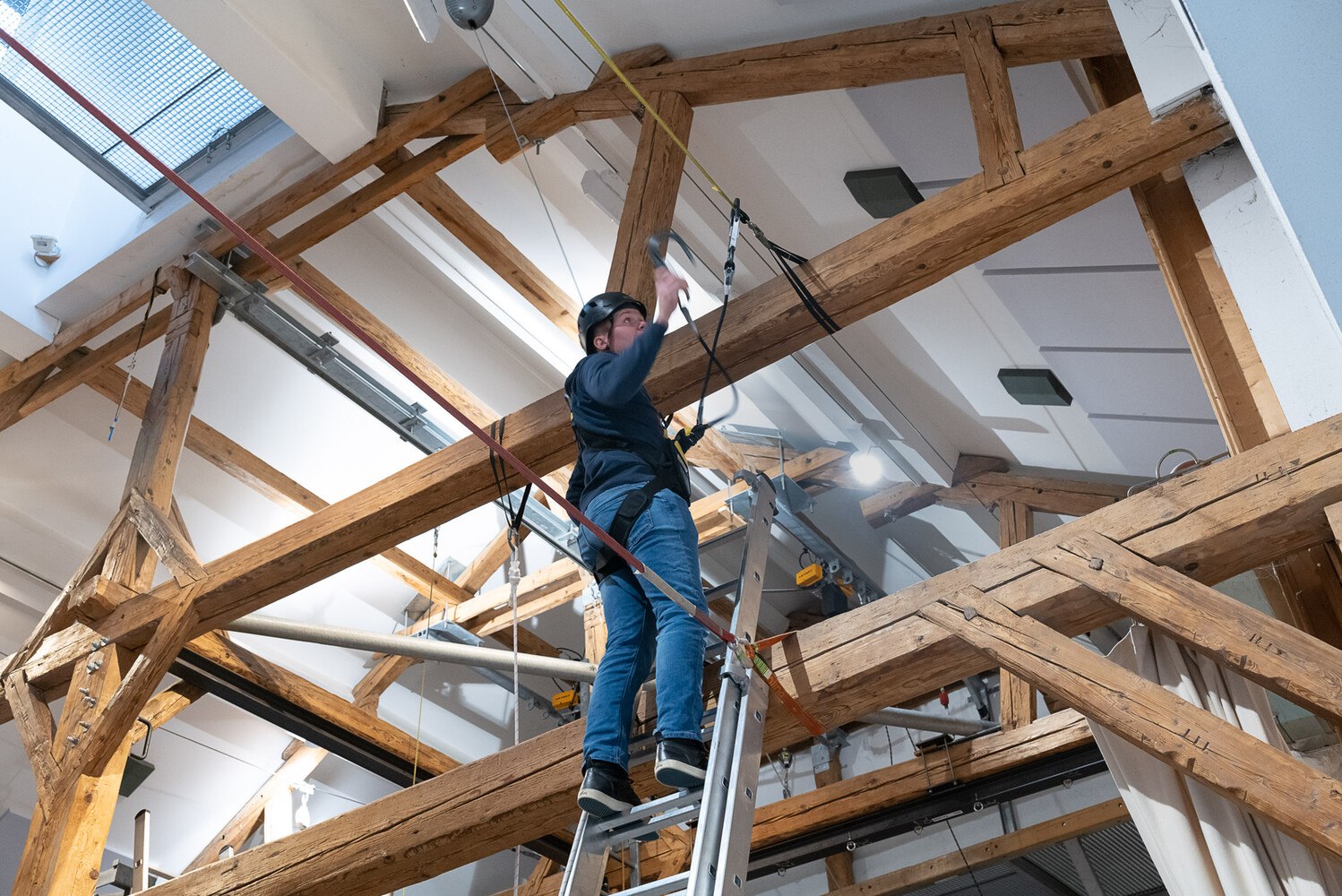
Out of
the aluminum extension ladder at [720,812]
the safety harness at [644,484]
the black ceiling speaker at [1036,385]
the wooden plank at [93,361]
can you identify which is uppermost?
the wooden plank at [93,361]

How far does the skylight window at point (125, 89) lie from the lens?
16.1ft

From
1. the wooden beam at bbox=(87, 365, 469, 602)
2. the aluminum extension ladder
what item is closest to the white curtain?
the aluminum extension ladder

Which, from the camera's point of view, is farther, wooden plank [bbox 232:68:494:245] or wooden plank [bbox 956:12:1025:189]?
wooden plank [bbox 232:68:494:245]

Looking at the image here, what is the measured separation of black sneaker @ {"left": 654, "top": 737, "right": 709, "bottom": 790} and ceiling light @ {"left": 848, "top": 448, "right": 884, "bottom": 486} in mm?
3340

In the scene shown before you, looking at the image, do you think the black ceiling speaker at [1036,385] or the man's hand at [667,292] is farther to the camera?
the black ceiling speaker at [1036,385]

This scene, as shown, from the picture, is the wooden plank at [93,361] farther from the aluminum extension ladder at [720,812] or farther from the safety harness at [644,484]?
the aluminum extension ladder at [720,812]

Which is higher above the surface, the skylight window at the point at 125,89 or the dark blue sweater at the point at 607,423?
the skylight window at the point at 125,89

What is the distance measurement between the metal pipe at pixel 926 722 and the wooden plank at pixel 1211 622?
182cm

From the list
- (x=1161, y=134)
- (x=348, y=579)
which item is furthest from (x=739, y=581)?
(x=348, y=579)

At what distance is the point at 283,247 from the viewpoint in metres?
5.16

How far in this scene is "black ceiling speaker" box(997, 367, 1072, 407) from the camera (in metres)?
4.85

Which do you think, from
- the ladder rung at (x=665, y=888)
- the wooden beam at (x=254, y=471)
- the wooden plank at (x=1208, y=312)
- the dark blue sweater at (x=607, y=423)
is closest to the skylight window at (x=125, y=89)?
the wooden beam at (x=254, y=471)

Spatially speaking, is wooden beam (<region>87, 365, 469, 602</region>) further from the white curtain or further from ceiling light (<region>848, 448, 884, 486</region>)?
the white curtain

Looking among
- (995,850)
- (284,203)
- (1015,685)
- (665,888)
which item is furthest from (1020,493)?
(665,888)
